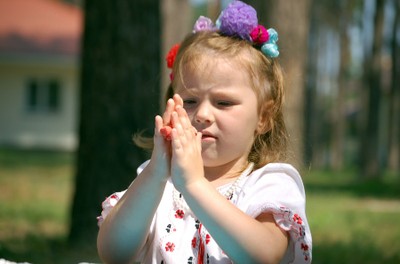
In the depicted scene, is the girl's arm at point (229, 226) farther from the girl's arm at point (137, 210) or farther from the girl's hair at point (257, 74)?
the girl's hair at point (257, 74)

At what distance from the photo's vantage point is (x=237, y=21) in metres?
3.01

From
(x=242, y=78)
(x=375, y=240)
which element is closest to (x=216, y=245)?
(x=242, y=78)

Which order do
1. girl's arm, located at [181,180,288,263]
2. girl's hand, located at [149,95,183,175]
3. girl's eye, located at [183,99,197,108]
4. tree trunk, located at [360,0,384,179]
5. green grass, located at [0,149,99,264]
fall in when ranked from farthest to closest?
tree trunk, located at [360,0,384,179]
green grass, located at [0,149,99,264]
girl's eye, located at [183,99,197,108]
girl's hand, located at [149,95,183,175]
girl's arm, located at [181,180,288,263]

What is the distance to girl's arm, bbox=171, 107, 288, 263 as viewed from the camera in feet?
8.15

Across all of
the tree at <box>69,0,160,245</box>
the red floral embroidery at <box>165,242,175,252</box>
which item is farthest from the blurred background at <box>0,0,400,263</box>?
the red floral embroidery at <box>165,242,175,252</box>

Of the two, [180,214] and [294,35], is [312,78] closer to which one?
[294,35]

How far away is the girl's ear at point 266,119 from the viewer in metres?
3.01

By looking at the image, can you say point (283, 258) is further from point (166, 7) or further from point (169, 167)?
point (166, 7)

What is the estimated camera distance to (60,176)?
1758 cm

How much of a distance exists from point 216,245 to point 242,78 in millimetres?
603

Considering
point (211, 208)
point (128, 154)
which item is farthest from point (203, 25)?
point (128, 154)

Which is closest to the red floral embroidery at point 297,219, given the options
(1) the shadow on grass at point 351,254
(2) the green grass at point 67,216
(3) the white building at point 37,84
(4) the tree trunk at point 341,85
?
(2) the green grass at point 67,216

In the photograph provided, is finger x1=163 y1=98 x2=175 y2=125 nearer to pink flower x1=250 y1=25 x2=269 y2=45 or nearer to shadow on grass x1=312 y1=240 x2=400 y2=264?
pink flower x1=250 y1=25 x2=269 y2=45

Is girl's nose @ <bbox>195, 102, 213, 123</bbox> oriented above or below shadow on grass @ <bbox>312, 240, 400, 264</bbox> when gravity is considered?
above
